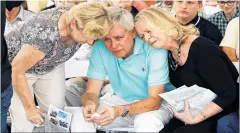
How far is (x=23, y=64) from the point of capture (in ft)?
6.09

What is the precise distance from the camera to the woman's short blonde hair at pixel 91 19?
1.77m

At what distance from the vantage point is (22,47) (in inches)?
75.1

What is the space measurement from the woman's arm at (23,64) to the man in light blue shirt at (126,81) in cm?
28

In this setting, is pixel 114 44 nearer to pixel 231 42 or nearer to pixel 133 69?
pixel 133 69

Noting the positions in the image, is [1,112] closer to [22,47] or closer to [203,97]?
[22,47]

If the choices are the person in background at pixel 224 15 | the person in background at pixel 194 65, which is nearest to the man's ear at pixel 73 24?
the person in background at pixel 194 65

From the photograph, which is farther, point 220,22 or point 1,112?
point 220,22

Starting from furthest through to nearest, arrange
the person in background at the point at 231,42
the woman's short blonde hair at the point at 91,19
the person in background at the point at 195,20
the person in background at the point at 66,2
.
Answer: the person in background at the point at 66,2 → the person in background at the point at 195,20 → the person in background at the point at 231,42 → the woman's short blonde hair at the point at 91,19

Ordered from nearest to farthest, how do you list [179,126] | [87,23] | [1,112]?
1. [1,112]
2. [87,23]
3. [179,126]

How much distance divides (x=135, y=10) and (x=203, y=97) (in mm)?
1319

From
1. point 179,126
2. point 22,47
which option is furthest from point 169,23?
point 22,47

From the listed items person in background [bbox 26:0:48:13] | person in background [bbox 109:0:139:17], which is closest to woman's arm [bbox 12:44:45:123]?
person in background [bbox 109:0:139:17]

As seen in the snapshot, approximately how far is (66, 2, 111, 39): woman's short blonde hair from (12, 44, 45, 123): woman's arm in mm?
233

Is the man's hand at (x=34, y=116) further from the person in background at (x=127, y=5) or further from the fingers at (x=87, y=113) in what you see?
the person in background at (x=127, y=5)
